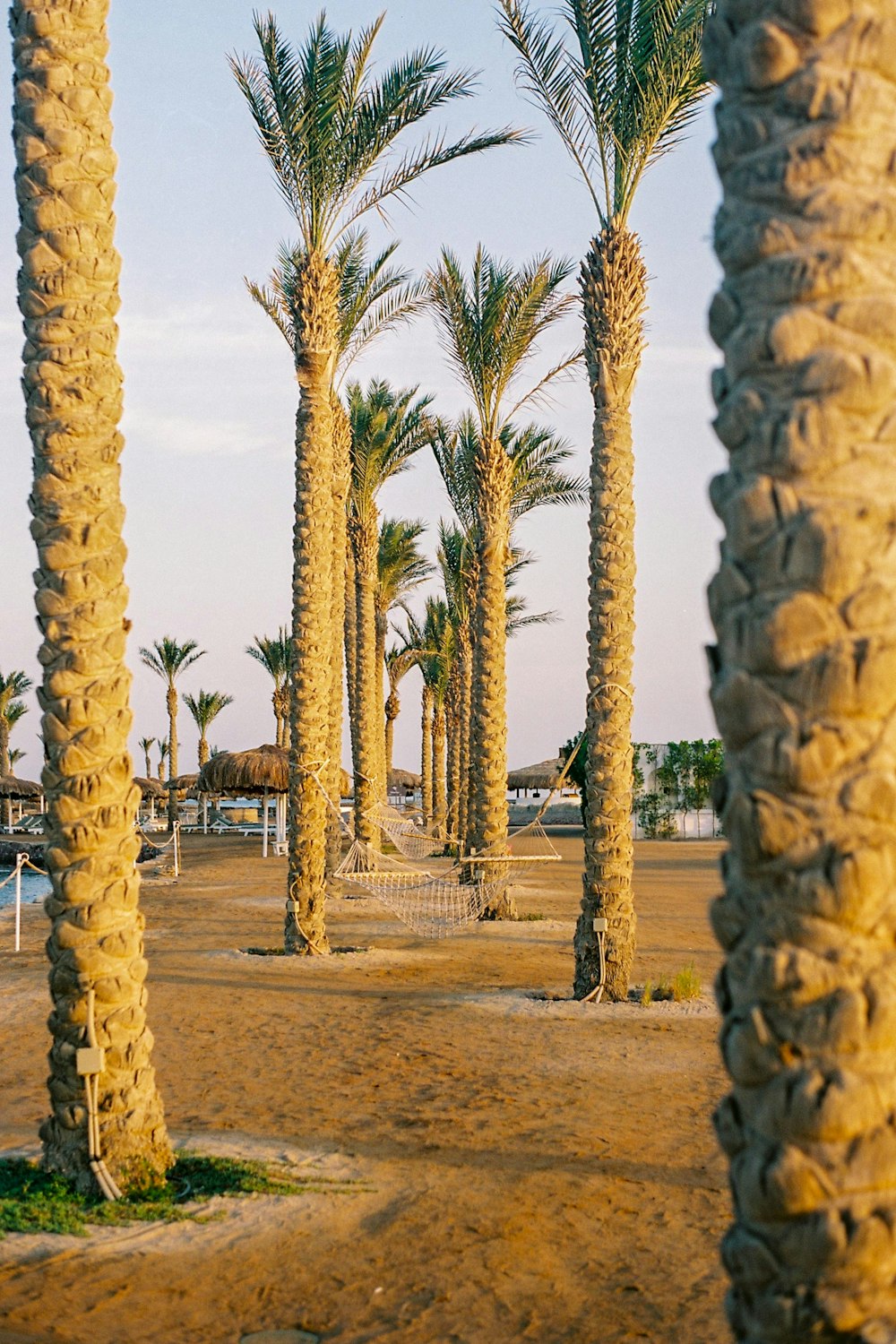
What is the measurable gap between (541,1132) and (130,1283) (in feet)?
8.53

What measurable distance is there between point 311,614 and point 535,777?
132 ft

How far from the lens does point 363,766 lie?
23.0 metres

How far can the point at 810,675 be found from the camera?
2.36m

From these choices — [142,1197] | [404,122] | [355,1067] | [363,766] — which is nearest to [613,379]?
[404,122]

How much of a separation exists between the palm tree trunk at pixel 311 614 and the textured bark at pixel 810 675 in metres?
10.9

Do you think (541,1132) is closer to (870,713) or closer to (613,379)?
(870,713)

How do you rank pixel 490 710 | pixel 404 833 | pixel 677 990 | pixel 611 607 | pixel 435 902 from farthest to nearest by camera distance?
pixel 404 833, pixel 490 710, pixel 435 902, pixel 611 607, pixel 677 990

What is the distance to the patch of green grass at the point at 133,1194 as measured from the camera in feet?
17.5

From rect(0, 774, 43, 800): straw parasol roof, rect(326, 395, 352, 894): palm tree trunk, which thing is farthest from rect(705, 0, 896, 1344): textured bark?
rect(0, 774, 43, 800): straw parasol roof

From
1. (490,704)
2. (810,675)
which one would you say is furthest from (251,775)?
(810,675)

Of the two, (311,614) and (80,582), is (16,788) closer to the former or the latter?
(311,614)

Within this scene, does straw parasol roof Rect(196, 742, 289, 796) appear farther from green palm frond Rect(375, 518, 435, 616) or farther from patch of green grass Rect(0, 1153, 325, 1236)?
patch of green grass Rect(0, 1153, 325, 1236)

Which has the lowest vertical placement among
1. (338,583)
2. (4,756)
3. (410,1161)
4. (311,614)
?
(410,1161)

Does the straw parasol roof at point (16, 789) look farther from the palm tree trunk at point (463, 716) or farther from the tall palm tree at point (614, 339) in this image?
the tall palm tree at point (614, 339)
